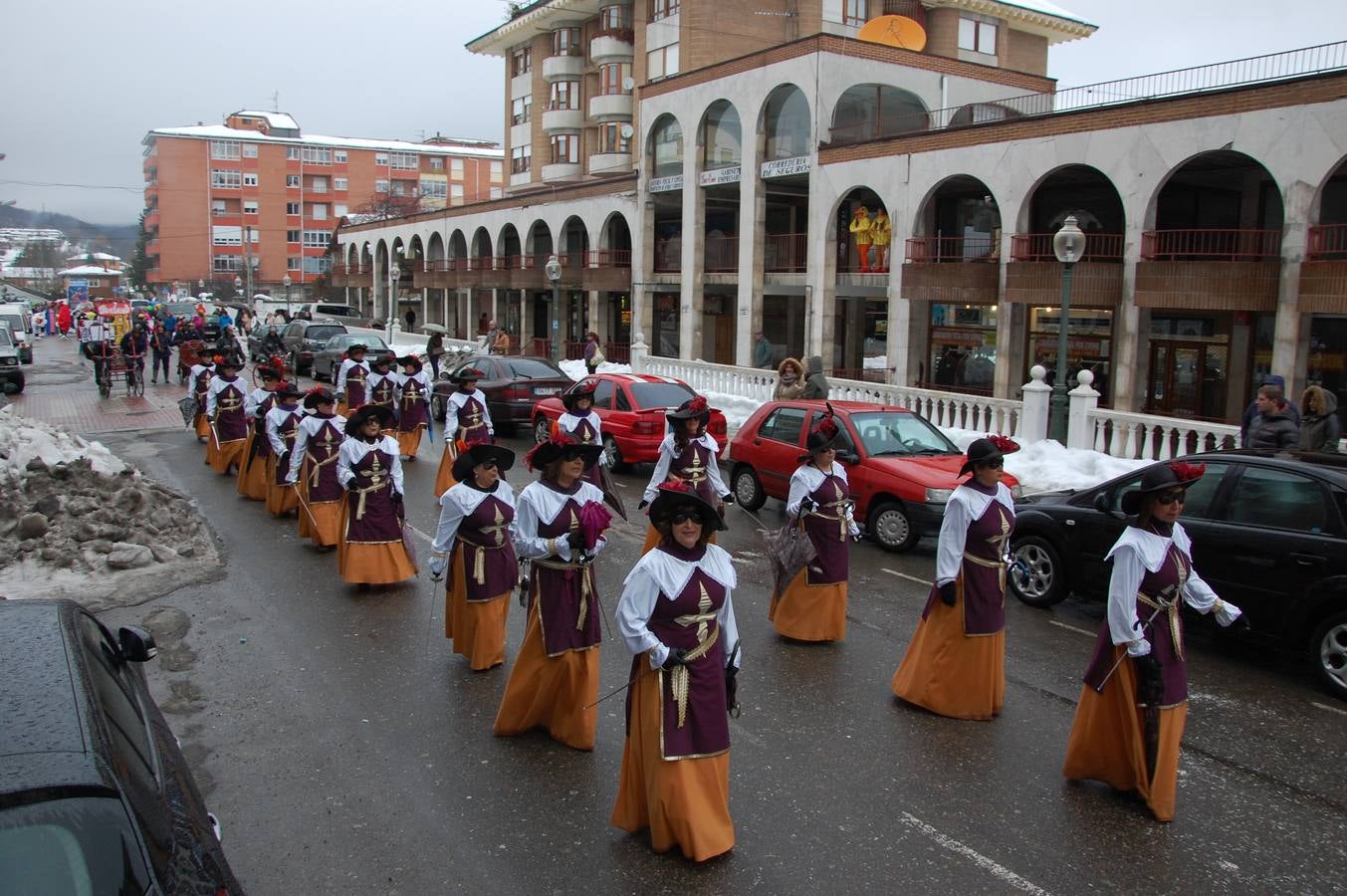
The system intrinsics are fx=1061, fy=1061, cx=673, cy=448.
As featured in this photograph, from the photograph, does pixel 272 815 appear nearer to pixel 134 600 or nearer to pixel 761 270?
pixel 134 600

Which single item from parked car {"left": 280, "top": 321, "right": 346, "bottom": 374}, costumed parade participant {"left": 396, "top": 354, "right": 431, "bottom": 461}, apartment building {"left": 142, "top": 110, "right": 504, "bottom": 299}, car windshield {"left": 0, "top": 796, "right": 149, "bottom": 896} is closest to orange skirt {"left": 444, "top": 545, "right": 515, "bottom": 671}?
car windshield {"left": 0, "top": 796, "right": 149, "bottom": 896}

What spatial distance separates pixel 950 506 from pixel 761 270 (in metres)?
24.1

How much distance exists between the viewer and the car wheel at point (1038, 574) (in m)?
9.49

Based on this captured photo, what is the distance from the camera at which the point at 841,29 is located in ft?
127

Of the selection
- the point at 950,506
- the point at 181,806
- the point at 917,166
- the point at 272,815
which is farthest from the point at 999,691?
the point at 917,166

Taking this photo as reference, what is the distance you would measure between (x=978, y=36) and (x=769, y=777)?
41225 mm

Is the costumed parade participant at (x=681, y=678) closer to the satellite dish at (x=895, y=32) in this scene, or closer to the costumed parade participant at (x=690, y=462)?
the costumed parade participant at (x=690, y=462)

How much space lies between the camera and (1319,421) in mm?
11805

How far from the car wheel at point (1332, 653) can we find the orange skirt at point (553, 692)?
5.20m

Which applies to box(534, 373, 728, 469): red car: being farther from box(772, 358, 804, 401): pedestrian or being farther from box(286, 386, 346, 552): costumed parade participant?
box(286, 386, 346, 552): costumed parade participant

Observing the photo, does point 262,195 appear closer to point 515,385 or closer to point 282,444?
point 515,385

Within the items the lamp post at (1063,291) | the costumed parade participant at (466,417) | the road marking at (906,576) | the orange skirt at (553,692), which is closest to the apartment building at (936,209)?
the lamp post at (1063,291)

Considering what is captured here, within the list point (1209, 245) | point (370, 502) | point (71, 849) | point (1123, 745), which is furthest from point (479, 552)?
point (1209, 245)

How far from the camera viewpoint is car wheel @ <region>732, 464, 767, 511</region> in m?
13.8
